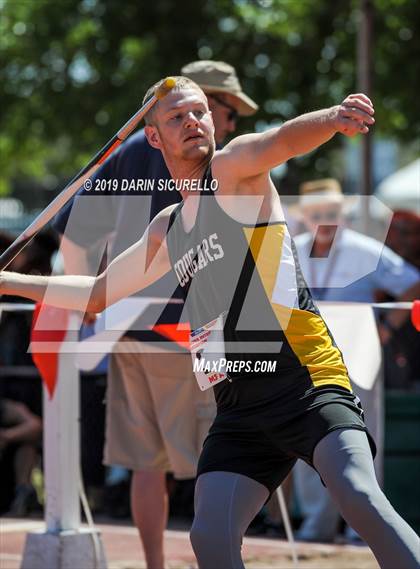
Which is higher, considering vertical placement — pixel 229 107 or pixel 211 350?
pixel 229 107

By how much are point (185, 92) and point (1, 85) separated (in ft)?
43.8

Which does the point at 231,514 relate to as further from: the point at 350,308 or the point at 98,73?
the point at 98,73

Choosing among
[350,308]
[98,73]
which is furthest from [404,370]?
[98,73]

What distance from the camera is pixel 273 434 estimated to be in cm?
372

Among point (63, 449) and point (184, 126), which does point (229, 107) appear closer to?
point (63, 449)

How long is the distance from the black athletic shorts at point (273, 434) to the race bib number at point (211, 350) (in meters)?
0.13

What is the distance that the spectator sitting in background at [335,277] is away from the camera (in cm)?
718

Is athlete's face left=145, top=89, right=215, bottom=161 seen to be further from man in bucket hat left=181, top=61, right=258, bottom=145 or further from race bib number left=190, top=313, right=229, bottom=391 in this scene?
man in bucket hat left=181, top=61, right=258, bottom=145

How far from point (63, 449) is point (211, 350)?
1.74 m

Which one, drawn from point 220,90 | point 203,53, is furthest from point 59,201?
point 203,53

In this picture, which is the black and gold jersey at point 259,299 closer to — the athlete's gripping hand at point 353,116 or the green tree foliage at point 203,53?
the athlete's gripping hand at point 353,116

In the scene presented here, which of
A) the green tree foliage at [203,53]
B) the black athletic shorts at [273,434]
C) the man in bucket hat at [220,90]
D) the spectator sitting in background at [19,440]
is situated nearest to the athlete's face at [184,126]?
the black athletic shorts at [273,434]

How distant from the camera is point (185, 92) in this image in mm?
3939

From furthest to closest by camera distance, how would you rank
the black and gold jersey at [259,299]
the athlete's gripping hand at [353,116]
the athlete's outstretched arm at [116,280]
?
the athlete's outstretched arm at [116,280], the black and gold jersey at [259,299], the athlete's gripping hand at [353,116]
